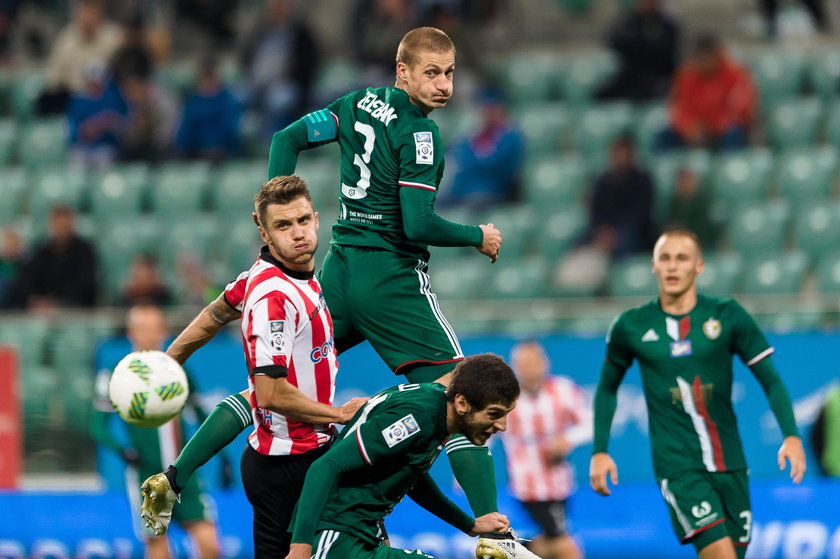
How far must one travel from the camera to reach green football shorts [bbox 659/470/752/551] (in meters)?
7.83

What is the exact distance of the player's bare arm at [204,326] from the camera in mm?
6777

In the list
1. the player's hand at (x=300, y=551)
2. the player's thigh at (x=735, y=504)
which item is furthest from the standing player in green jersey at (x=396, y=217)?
the player's thigh at (x=735, y=504)

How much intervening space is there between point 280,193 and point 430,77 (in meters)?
0.92

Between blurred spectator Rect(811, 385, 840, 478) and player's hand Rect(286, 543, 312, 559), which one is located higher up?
blurred spectator Rect(811, 385, 840, 478)

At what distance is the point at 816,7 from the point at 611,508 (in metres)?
6.92

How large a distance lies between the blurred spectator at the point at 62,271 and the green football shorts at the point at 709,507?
7.50 metres

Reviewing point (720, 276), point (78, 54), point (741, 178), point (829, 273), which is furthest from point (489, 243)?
point (78, 54)

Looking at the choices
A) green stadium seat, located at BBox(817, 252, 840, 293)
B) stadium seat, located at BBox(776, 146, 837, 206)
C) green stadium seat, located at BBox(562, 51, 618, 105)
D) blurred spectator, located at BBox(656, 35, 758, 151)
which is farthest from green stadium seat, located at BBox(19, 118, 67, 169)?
green stadium seat, located at BBox(817, 252, 840, 293)

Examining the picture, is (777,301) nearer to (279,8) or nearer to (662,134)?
(662,134)

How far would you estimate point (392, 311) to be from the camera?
6.65 m

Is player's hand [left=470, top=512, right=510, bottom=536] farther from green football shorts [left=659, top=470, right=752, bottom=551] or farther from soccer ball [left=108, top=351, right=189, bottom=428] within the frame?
green football shorts [left=659, top=470, right=752, bottom=551]

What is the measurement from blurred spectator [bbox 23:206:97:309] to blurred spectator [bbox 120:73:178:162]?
2.10 m

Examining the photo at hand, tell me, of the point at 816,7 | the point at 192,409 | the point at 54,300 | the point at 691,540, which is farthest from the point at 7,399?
the point at 816,7

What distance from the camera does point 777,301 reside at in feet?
38.4
